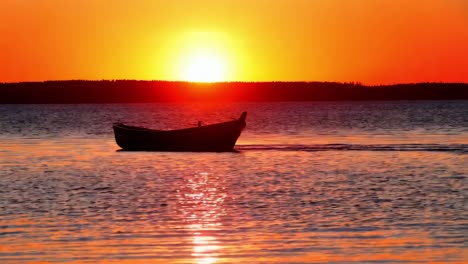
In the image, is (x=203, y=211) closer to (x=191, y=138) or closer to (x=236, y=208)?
(x=236, y=208)

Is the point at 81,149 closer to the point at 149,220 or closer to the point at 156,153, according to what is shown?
the point at 156,153

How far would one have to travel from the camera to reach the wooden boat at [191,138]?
51844 millimetres

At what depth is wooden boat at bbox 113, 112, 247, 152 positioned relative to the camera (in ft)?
170

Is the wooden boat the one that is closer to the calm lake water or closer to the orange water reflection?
the calm lake water

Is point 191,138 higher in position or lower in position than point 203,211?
lower

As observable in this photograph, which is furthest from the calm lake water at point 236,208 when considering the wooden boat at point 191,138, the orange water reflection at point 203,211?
the wooden boat at point 191,138

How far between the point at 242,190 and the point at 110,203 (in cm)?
556

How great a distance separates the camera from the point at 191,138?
52.6 metres

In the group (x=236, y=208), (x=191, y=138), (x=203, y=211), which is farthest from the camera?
(x=191, y=138)

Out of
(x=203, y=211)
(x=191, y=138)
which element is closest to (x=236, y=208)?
(x=203, y=211)

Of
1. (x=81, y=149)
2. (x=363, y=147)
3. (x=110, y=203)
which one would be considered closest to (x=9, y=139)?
(x=81, y=149)

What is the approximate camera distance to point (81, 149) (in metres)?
58.5

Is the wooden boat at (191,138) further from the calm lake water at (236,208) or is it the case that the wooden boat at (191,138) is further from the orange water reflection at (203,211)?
the orange water reflection at (203,211)

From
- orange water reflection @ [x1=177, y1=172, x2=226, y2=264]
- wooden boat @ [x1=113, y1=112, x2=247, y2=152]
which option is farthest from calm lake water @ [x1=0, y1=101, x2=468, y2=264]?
wooden boat @ [x1=113, y1=112, x2=247, y2=152]
